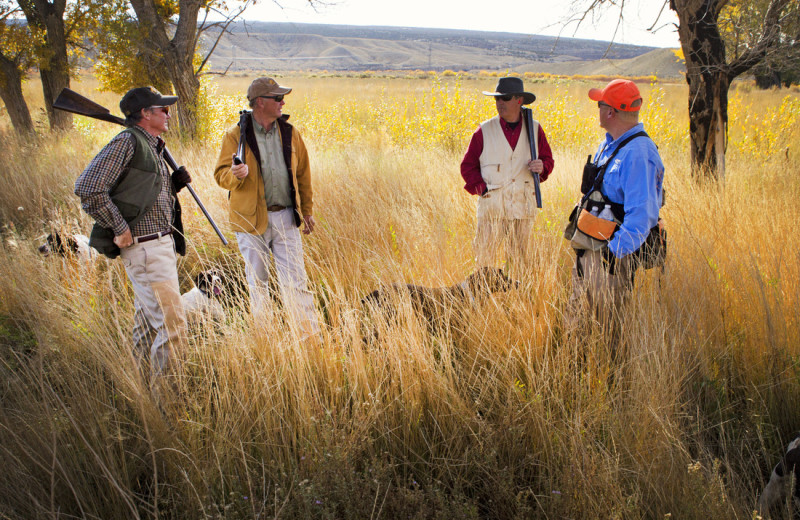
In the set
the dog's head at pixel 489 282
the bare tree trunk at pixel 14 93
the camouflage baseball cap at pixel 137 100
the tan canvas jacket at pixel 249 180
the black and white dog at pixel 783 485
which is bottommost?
the black and white dog at pixel 783 485

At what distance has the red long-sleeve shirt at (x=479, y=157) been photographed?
4.28 metres

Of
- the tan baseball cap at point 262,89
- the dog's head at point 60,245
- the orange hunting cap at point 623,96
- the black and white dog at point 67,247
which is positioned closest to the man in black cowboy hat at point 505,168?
the orange hunting cap at point 623,96

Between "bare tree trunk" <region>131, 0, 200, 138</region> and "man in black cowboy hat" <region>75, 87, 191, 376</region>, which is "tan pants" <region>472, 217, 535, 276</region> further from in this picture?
"bare tree trunk" <region>131, 0, 200, 138</region>

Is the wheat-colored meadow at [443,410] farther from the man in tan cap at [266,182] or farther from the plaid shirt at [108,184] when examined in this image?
the man in tan cap at [266,182]

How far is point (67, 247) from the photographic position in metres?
4.70

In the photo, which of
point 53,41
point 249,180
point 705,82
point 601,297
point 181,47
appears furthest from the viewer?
point 53,41

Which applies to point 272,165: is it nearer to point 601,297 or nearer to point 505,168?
point 505,168

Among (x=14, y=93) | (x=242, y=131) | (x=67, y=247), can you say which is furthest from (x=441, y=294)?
(x=14, y=93)

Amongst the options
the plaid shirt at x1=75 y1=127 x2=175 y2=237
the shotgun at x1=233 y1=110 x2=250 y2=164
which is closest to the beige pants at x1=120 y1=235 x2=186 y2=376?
the plaid shirt at x1=75 y1=127 x2=175 y2=237

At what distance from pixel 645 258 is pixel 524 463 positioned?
5.62ft

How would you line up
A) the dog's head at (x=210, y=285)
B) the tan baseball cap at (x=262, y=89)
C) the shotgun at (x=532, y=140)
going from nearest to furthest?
the tan baseball cap at (x=262, y=89), the dog's head at (x=210, y=285), the shotgun at (x=532, y=140)

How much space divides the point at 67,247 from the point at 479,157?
400cm

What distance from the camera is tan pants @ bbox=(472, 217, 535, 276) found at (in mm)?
3854

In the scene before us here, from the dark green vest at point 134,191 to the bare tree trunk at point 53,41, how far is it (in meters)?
12.2
